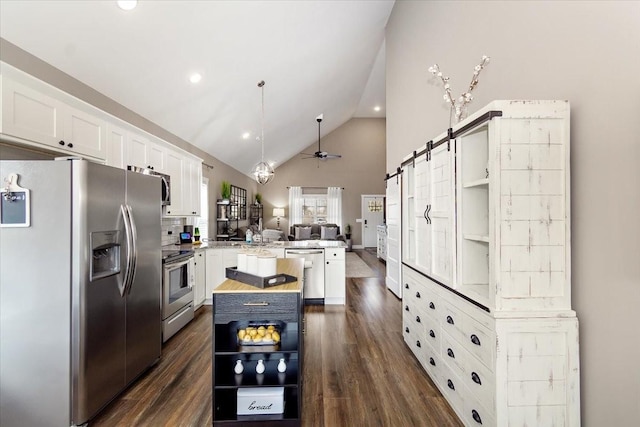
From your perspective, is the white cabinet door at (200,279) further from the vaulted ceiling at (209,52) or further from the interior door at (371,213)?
the interior door at (371,213)

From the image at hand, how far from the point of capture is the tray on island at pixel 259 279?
186cm

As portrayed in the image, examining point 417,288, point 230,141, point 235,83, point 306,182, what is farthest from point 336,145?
point 417,288

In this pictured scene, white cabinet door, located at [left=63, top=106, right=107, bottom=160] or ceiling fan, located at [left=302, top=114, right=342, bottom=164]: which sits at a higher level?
ceiling fan, located at [left=302, top=114, right=342, bottom=164]

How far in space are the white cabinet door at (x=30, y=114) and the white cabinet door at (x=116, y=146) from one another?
1.75ft

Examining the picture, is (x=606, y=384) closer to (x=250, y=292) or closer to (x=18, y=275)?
(x=250, y=292)

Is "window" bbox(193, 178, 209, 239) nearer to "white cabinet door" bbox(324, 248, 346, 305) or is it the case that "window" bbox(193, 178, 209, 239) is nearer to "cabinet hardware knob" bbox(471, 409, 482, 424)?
"white cabinet door" bbox(324, 248, 346, 305)

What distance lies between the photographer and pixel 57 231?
5.91ft

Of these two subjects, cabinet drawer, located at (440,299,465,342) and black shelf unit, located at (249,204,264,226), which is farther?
black shelf unit, located at (249,204,264,226)

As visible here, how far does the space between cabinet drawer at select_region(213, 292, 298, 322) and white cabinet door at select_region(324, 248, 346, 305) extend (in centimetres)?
258

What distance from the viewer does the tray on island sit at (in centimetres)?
186

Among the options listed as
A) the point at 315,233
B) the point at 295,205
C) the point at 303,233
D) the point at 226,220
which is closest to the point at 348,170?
the point at 295,205

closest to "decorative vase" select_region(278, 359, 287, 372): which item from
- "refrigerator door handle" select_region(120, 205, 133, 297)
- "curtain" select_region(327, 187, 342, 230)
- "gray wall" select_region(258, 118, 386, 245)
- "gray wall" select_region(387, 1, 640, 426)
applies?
"refrigerator door handle" select_region(120, 205, 133, 297)

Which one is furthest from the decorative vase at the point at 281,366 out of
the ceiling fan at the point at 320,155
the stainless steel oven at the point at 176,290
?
the ceiling fan at the point at 320,155

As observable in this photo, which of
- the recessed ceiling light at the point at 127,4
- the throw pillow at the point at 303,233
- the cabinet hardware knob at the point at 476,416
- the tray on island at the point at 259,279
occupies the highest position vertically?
the recessed ceiling light at the point at 127,4
